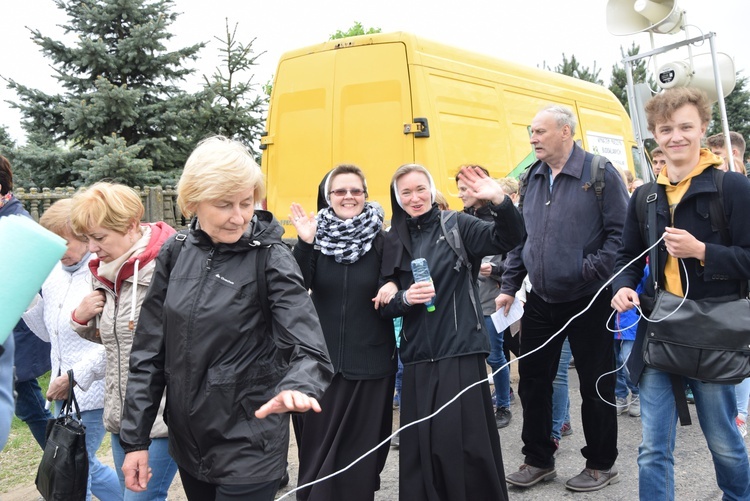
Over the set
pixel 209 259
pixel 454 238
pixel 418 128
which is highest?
pixel 418 128

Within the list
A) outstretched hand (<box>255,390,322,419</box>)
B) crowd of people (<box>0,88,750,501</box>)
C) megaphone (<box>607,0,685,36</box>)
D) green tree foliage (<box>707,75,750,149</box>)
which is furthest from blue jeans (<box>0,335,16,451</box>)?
green tree foliage (<box>707,75,750,149</box>)

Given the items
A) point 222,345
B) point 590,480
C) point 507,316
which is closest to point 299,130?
point 507,316

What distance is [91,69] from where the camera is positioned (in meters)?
11.7

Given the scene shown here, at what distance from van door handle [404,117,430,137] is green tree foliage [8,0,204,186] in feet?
20.7

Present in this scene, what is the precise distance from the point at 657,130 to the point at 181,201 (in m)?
2.15

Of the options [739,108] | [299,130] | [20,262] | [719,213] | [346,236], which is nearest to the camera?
[20,262]

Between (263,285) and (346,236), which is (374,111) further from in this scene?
(263,285)

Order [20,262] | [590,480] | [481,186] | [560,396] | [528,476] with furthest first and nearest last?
[560,396] → [528,476] → [590,480] → [481,186] → [20,262]

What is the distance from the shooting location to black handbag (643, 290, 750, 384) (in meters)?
2.69

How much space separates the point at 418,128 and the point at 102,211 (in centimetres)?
397

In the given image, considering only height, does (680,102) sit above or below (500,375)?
above

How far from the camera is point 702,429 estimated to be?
115 inches

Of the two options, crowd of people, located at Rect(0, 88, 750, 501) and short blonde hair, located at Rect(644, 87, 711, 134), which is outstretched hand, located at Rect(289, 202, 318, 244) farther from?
short blonde hair, located at Rect(644, 87, 711, 134)

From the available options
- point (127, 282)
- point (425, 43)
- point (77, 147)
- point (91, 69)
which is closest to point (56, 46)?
point (91, 69)
